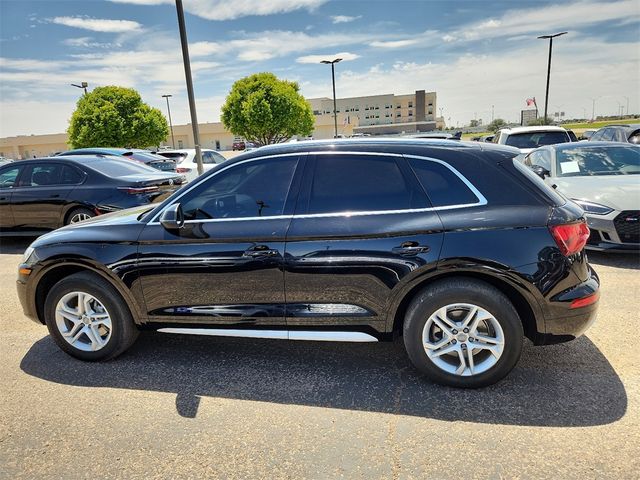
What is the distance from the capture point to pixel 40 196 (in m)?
7.95

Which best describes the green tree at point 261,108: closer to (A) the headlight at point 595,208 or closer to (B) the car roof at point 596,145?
(B) the car roof at point 596,145

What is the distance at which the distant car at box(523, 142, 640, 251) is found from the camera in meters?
5.66

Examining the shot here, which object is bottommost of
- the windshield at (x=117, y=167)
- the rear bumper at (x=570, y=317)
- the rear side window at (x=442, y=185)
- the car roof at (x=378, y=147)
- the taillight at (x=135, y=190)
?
the rear bumper at (x=570, y=317)

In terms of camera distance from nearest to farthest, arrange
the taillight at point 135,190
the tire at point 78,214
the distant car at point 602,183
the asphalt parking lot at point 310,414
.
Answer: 1. the asphalt parking lot at point 310,414
2. the distant car at point 602,183
3. the taillight at point 135,190
4. the tire at point 78,214

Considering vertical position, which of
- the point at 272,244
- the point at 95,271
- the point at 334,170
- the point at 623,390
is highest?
the point at 334,170

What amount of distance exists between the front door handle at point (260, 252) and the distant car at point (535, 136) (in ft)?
32.1

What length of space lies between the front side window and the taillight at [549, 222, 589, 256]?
6.09 feet

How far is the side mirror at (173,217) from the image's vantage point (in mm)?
3314

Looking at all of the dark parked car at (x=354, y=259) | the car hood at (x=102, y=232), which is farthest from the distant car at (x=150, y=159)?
the dark parked car at (x=354, y=259)

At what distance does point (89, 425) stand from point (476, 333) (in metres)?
2.61

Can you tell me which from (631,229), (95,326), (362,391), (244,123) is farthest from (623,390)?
(244,123)

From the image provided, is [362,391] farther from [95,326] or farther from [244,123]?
[244,123]

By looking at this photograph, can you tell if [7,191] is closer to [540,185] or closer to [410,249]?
[410,249]

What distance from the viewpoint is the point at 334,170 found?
331cm
